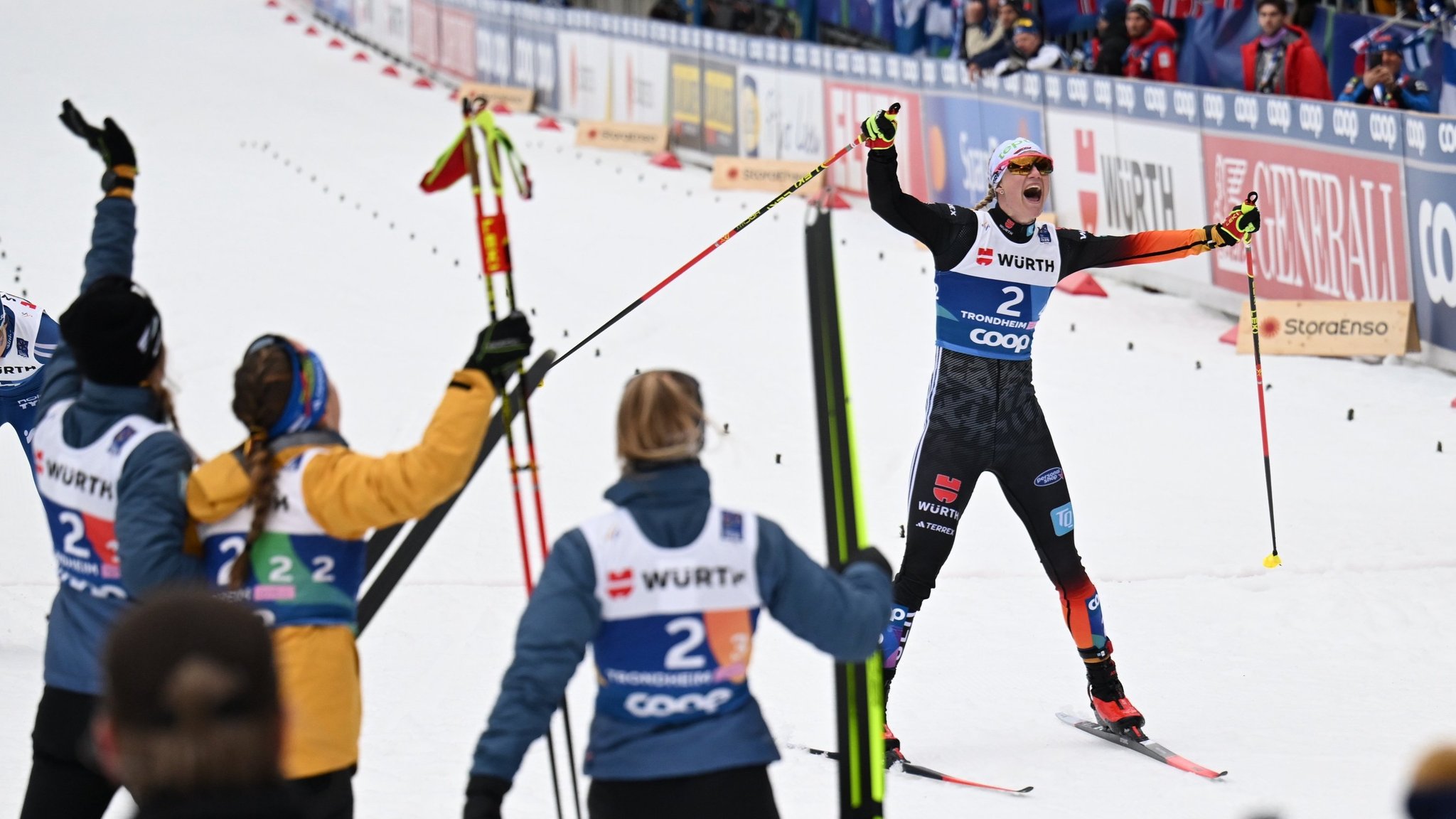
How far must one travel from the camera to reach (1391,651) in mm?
6809

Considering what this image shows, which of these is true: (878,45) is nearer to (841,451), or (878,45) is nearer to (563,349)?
(563,349)

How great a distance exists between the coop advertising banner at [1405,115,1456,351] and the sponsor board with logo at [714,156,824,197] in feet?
24.2

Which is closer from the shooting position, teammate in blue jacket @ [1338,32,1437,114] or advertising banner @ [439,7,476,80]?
teammate in blue jacket @ [1338,32,1437,114]

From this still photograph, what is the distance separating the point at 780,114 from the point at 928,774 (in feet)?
46.7

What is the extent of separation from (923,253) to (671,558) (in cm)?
1223

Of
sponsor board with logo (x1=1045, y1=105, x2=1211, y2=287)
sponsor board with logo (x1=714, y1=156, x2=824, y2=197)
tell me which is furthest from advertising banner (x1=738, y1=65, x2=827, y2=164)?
sponsor board with logo (x1=1045, y1=105, x2=1211, y2=287)

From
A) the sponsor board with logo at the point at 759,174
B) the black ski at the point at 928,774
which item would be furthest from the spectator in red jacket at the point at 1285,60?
the black ski at the point at 928,774

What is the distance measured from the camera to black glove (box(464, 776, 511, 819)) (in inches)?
115

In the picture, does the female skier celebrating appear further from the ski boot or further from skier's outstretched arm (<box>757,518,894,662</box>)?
skier's outstretched arm (<box>757,518,894,662</box>)

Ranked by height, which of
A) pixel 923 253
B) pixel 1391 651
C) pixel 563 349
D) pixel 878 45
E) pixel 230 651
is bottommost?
pixel 1391 651

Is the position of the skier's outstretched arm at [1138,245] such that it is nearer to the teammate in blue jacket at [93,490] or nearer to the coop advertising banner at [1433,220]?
the teammate in blue jacket at [93,490]

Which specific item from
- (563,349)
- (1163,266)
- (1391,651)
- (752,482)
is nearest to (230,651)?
(1391,651)

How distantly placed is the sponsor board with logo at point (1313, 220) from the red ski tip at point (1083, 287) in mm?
1079

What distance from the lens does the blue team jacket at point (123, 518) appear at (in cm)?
343
